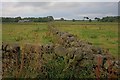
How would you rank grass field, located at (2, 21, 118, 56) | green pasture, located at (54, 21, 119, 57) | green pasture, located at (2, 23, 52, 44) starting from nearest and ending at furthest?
green pasture, located at (54, 21, 119, 57) → grass field, located at (2, 21, 118, 56) → green pasture, located at (2, 23, 52, 44)

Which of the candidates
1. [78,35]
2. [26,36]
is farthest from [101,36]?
[26,36]

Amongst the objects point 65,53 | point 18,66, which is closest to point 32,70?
point 18,66

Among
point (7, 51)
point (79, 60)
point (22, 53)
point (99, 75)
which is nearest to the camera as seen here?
point (99, 75)

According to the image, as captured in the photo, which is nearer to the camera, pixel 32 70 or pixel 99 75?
pixel 99 75

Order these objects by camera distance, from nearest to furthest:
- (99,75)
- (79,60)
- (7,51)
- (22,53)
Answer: (99,75)
(79,60)
(22,53)
(7,51)

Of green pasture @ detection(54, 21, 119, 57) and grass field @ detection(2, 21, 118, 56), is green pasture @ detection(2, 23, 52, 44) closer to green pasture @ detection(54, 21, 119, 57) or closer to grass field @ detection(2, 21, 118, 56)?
grass field @ detection(2, 21, 118, 56)

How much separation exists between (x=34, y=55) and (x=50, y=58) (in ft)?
1.46

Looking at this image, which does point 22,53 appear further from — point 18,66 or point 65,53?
point 65,53

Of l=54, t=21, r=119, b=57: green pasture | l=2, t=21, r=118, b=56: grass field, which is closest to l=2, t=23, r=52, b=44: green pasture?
l=2, t=21, r=118, b=56: grass field

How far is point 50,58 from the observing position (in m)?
7.89

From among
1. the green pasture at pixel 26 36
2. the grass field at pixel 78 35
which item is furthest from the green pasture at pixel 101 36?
the green pasture at pixel 26 36

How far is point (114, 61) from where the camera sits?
6.91 m

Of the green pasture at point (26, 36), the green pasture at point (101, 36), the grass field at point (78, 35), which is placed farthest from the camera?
the green pasture at point (26, 36)

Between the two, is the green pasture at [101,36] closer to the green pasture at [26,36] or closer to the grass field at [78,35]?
the grass field at [78,35]
